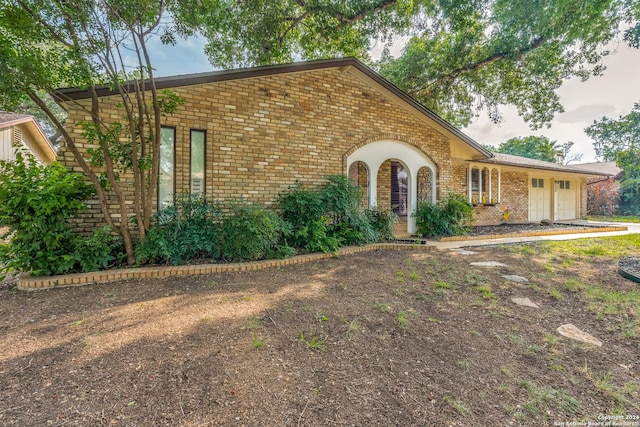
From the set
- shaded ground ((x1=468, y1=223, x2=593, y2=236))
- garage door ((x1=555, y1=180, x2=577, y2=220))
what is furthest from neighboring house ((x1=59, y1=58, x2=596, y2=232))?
garage door ((x1=555, y1=180, x2=577, y2=220))

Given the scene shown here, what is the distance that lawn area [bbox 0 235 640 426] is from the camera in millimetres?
1745

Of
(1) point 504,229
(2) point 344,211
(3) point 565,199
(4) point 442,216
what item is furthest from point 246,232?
(3) point 565,199

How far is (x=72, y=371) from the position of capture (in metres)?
2.07

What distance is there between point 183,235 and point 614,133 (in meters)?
45.0

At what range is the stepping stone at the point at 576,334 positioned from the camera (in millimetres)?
2699

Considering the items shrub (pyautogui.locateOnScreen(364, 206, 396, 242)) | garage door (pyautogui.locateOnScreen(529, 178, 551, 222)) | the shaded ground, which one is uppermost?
garage door (pyautogui.locateOnScreen(529, 178, 551, 222))

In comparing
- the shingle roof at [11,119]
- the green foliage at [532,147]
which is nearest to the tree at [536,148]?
the green foliage at [532,147]

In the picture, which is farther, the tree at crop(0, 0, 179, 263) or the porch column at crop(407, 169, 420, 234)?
the porch column at crop(407, 169, 420, 234)

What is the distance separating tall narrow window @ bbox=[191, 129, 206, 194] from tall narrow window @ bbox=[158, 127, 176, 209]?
1.18 feet

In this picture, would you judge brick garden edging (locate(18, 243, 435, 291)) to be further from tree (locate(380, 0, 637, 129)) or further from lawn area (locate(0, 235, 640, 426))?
tree (locate(380, 0, 637, 129))

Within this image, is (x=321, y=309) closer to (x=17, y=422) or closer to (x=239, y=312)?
(x=239, y=312)

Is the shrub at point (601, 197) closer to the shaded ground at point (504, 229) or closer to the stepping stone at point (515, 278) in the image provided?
the shaded ground at point (504, 229)

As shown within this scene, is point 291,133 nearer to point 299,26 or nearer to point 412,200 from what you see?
point 412,200

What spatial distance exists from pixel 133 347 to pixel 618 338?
4490 millimetres
